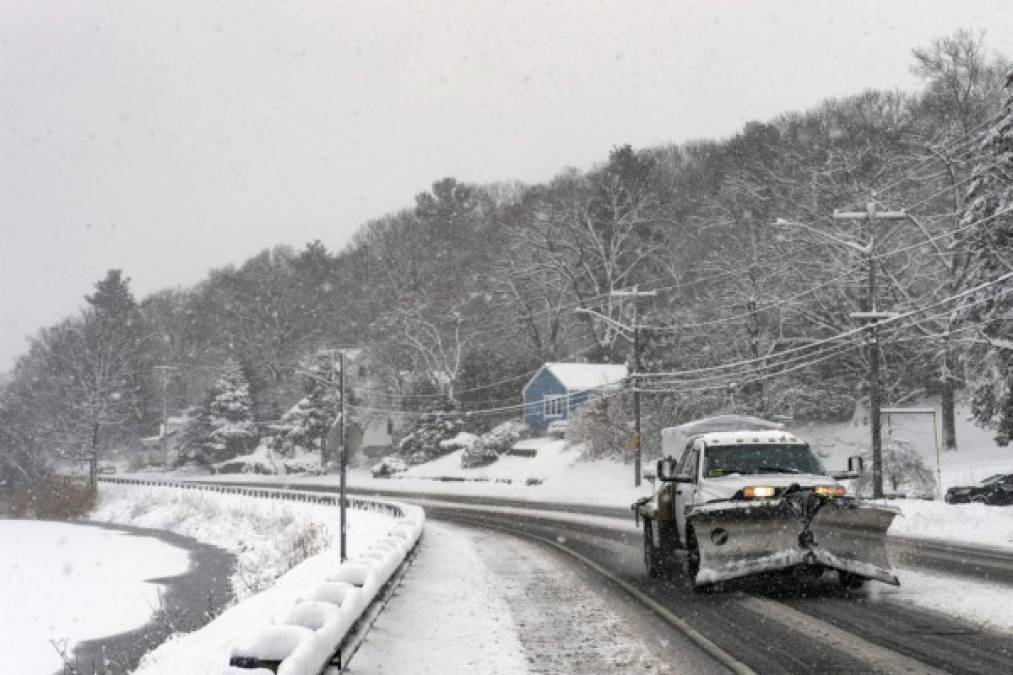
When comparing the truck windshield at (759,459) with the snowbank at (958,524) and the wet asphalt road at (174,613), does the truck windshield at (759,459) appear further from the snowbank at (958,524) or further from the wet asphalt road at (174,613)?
the snowbank at (958,524)

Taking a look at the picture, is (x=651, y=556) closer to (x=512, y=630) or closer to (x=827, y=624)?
(x=512, y=630)

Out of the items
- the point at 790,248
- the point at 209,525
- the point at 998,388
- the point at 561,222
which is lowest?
the point at 209,525

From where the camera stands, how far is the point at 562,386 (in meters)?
70.8

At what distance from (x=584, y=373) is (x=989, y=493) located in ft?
135

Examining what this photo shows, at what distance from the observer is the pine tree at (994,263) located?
36.4m

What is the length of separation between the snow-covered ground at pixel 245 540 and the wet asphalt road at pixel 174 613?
75 cm

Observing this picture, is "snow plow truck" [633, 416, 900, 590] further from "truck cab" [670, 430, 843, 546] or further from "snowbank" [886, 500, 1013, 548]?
"snowbank" [886, 500, 1013, 548]

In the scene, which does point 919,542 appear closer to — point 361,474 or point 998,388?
point 998,388

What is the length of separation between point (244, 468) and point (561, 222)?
3495 centimetres

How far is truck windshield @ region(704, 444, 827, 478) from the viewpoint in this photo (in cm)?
1304

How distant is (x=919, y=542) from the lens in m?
19.9

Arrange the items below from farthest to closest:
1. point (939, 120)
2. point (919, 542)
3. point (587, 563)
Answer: point (939, 120) < point (919, 542) < point (587, 563)

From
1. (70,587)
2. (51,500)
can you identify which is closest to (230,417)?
(51,500)

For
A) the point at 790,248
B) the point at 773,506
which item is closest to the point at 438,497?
the point at 790,248
